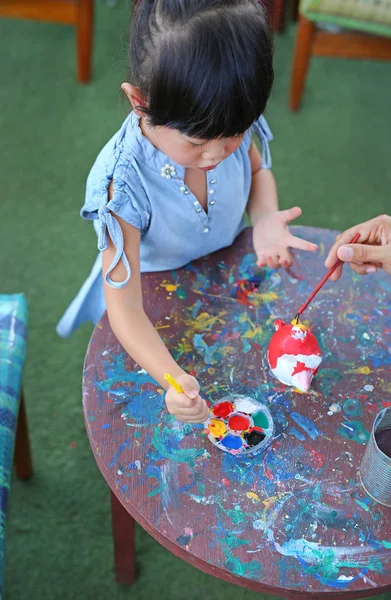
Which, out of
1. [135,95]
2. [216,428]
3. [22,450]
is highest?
[135,95]

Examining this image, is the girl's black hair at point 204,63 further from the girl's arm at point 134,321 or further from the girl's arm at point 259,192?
the girl's arm at point 259,192

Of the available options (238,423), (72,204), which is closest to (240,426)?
(238,423)

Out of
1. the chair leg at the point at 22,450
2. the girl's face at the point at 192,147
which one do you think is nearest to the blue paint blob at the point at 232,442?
the girl's face at the point at 192,147

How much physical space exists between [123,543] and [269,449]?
0.41 meters

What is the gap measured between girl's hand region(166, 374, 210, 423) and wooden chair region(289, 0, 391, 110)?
4.76 ft

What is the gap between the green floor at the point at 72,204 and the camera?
1.32 meters

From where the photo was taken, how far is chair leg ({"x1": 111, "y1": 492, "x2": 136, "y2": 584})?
1.08 meters

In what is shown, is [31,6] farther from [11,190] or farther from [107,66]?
[11,190]

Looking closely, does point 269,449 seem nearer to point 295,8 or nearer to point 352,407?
point 352,407

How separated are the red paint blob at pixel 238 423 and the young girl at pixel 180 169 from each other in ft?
0.18

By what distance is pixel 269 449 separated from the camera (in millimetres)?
907

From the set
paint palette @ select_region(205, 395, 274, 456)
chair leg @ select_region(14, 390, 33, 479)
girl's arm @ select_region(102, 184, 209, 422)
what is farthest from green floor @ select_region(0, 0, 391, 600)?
paint palette @ select_region(205, 395, 274, 456)

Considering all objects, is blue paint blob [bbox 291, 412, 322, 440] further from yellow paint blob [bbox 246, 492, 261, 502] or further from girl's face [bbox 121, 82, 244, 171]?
girl's face [bbox 121, 82, 244, 171]

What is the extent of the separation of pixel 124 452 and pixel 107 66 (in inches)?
70.2
